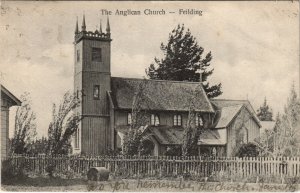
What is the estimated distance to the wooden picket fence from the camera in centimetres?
2316

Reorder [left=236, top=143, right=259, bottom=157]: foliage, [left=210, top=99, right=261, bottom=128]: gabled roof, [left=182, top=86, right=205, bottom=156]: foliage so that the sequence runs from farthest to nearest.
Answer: [left=210, top=99, right=261, bottom=128]: gabled roof
[left=236, top=143, right=259, bottom=157]: foliage
[left=182, top=86, right=205, bottom=156]: foliage

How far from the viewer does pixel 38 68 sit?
2066 cm

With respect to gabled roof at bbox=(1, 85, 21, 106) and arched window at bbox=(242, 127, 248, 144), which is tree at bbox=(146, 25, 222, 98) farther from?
gabled roof at bbox=(1, 85, 21, 106)

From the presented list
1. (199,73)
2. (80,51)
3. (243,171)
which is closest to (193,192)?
(243,171)

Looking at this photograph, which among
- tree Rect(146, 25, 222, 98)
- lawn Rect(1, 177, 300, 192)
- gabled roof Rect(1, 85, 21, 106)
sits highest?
tree Rect(146, 25, 222, 98)

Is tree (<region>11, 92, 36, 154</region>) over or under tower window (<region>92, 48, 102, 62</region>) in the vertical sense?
under

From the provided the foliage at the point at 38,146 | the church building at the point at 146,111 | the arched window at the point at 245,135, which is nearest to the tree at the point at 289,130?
the church building at the point at 146,111

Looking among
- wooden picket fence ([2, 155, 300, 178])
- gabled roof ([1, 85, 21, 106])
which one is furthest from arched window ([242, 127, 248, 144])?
gabled roof ([1, 85, 21, 106])

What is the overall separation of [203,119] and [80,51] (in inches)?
356

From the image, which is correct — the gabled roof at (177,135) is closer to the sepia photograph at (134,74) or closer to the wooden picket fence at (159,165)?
the sepia photograph at (134,74)

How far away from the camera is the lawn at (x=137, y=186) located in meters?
19.3

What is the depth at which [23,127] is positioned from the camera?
71.8 feet

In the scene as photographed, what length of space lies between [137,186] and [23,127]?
5.37 m

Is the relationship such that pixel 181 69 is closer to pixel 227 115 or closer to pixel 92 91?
pixel 227 115
